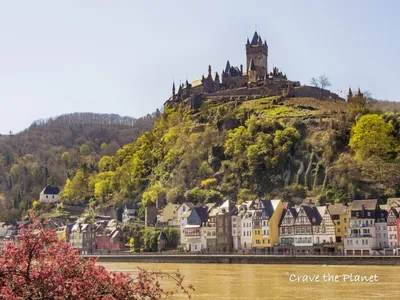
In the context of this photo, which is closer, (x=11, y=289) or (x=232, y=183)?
(x=11, y=289)

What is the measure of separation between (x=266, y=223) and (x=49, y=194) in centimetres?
7290

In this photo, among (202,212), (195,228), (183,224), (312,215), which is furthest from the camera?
(183,224)

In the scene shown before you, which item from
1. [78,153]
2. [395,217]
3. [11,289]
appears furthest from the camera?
[78,153]

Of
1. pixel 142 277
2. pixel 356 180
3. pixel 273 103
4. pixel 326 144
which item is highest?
pixel 273 103

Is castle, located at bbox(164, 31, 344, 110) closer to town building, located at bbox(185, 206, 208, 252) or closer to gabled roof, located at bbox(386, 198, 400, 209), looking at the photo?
town building, located at bbox(185, 206, 208, 252)

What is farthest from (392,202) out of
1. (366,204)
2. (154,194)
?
(154,194)

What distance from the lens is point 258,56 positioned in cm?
15562

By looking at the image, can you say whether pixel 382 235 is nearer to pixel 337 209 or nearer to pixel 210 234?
pixel 337 209

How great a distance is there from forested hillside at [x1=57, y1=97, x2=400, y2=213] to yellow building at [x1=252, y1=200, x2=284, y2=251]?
7288 mm

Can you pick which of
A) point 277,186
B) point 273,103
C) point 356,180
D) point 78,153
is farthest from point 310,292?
point 78,153

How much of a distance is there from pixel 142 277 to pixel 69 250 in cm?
156

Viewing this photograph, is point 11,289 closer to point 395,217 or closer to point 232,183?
point 395,217

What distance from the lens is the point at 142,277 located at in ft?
42.5

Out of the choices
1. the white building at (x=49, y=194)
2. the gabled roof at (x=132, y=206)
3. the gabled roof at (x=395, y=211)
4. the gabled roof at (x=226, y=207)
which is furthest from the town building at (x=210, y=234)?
the white building at (x=49, y=194)
